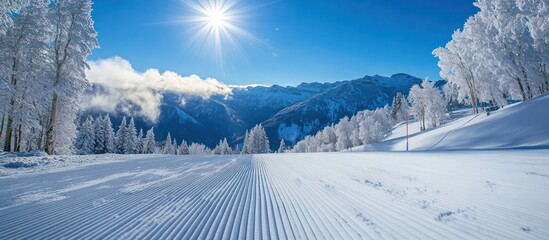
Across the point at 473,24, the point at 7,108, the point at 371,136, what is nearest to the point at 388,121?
the point at 371,136

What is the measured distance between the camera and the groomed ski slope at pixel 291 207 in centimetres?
424

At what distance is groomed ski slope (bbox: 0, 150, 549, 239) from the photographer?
167 inches

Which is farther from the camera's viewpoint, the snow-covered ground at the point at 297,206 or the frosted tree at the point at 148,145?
the frosted tree at the point at 148,145

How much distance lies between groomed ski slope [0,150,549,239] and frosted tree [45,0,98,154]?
12.7 metres

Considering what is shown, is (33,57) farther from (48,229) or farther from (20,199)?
(48,229)

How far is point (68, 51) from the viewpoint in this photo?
64.1 feet

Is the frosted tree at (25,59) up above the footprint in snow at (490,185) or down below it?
above

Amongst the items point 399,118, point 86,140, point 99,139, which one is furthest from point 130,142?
point 399,118

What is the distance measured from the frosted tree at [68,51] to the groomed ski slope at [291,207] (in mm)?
12694

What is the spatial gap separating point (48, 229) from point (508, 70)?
127 feet

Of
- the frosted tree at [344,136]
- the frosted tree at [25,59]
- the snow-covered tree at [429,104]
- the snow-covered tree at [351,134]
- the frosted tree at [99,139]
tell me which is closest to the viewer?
the frosted tree at [25,59]

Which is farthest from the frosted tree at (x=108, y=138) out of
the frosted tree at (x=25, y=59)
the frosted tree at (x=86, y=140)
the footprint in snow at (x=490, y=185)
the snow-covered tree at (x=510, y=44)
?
the snow-covered tree at (x=510, y=44)

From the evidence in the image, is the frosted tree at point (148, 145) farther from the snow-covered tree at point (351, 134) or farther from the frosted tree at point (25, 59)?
the snow-covered tree at point (351, 134)

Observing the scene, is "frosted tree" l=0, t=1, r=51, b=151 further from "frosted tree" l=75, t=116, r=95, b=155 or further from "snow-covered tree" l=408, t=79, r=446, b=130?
"snow-covered tree" l=408, t=79, r=446, b=130
